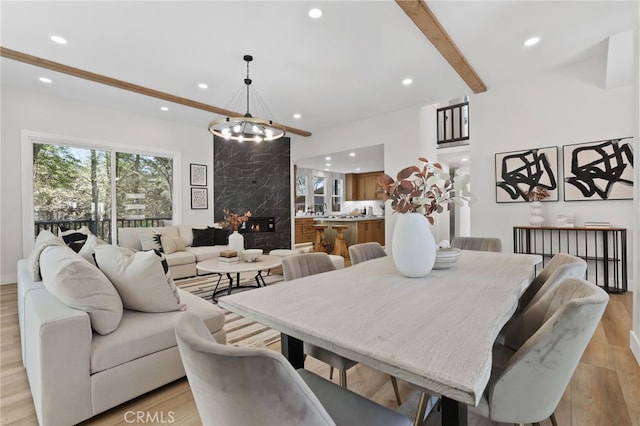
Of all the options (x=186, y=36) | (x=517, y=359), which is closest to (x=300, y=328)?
(x=517, y=359)

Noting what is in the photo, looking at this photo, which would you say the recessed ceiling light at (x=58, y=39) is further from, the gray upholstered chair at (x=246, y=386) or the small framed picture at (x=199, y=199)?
the gray upholstered chair at (x=246, y=386)

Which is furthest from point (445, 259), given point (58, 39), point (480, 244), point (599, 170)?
point (58, 39)

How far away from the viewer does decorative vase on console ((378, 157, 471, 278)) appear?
144 centimetres

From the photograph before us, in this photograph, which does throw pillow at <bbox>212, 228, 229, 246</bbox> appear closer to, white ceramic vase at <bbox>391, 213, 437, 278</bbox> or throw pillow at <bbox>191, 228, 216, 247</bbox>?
throw pillow at <bbox>191, 228, 216, 247</bbox>

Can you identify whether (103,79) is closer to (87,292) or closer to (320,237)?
(87,292)

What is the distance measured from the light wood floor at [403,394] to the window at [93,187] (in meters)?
2.99

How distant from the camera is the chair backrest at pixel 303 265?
1.78 meters

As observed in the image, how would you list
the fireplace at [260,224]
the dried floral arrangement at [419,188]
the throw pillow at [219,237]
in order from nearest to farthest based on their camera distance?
the dried floral arrangement at [419,188] → the throw pillow at [219,237] → the fireplace at [260,224]

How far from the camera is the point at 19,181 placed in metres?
4.21

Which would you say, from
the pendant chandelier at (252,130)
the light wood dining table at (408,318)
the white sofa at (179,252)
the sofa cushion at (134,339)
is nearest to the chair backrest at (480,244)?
the light wood dining table at (408,318)

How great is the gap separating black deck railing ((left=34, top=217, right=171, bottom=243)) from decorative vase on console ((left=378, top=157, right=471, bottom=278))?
527cm

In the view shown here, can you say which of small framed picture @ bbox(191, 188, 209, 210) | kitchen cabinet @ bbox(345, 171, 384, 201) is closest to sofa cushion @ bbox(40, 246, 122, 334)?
small framed picture @ bbox(191, 188, 209, 210)

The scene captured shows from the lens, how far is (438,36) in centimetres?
292

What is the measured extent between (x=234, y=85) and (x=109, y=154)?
8.80 feet
